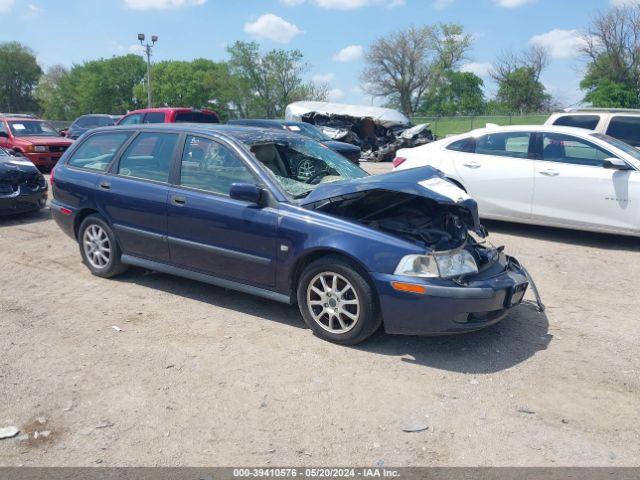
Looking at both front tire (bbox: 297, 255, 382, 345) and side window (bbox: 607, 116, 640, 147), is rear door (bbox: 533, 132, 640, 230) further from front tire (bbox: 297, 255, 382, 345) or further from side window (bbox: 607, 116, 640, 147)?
front tire (bbox: 297, 255, 382, 345)

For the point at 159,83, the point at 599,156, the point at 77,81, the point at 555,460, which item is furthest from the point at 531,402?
the point at 77,81

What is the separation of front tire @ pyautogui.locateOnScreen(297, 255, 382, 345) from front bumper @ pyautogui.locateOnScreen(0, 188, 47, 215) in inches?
256

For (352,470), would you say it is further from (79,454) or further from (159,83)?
(159,83)

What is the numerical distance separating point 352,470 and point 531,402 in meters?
1.37

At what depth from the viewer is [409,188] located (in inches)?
174

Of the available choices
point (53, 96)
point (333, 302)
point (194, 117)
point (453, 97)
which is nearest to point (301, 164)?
point (333, 302)

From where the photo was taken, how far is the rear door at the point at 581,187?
7.46 meters

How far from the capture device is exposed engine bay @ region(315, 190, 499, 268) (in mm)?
4602

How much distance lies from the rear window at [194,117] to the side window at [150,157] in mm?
9278

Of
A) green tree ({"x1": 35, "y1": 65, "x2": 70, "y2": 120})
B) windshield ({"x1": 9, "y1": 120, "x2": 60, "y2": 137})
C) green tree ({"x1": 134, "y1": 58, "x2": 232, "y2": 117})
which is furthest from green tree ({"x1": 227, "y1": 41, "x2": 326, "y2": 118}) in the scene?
windshield ({"x1": 9, "y1": 120, "x2": 60, "y2": 137})

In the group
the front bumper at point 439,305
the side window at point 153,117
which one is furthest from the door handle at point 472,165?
the side window at point 153,117

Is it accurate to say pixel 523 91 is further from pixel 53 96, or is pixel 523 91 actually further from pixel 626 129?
pixel 53 96

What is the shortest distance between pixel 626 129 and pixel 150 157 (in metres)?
8.53

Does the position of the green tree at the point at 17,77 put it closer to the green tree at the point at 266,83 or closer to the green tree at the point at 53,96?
the green tree at the point at 53,96
